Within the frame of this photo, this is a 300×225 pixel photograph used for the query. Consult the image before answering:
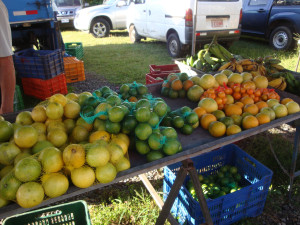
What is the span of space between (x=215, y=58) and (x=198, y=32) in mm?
3156

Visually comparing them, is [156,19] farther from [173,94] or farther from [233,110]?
[233,110]

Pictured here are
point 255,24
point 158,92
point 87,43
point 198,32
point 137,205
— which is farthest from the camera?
point 87,43

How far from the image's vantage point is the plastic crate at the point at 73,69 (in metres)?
6.34

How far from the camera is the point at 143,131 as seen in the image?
171 cm

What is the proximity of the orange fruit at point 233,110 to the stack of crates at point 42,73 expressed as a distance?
3793 millimetres

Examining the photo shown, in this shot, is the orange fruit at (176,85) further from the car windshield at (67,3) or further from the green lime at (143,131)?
the car windshield at (67,3)

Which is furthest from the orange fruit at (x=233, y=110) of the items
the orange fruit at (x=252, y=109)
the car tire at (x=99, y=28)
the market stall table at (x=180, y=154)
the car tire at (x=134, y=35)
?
the car tire at (x=99, y=28)

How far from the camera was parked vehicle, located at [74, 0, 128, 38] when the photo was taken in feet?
38.4

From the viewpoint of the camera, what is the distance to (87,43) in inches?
446

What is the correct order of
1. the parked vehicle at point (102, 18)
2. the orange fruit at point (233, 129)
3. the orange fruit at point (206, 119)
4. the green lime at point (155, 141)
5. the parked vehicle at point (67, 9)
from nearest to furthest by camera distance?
1. the green lime at point (155, 141)
2. the orange fruit at point (233, 129)
3. the orange fruit at point (206, 119)
4. the parked vehicle at point (102, 18)
5. the parked vehicle at point (67, 9)

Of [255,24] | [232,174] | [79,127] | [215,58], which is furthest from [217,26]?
[79,127]

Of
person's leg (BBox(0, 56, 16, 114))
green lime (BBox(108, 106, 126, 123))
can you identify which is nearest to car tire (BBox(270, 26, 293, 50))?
person's leg (BBox(0, 56, 16, 114))

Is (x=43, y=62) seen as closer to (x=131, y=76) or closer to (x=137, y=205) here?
(x=131, y=76)

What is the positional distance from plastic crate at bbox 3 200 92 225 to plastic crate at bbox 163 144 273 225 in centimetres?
94
